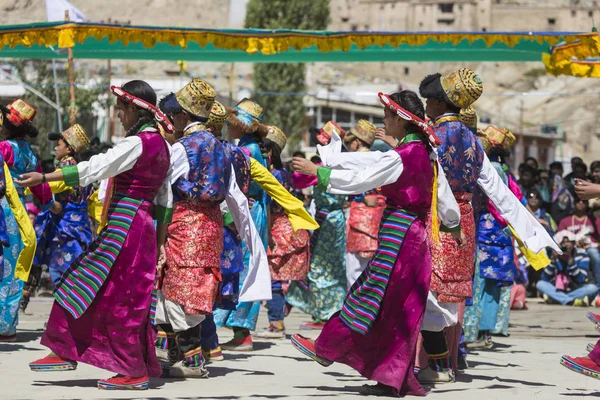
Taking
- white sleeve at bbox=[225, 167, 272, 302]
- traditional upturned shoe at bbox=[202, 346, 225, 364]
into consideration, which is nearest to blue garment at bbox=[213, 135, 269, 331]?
traditional upturned shoe at bbox=[202, 346, 225, 364]

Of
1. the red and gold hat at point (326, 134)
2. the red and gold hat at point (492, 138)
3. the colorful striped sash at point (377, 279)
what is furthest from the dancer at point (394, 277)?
the red and gold hat at point (326, 134)

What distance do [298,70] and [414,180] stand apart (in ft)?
187

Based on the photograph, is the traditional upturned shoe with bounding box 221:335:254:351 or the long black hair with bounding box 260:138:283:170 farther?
the long black hair with bounding box 260:138:283:170

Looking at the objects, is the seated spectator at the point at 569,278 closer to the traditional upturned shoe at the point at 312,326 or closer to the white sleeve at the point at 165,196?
the traditional upturned shoe at the point at 312,326

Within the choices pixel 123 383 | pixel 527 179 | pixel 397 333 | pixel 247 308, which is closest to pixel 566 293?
pixel 527 179

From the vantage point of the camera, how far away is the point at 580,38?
492 inches

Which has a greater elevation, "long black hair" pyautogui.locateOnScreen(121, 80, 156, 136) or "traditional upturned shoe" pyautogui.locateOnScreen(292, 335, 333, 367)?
"long black hair" pyautogui.locateOnScreen(121, 80, 156, 136)

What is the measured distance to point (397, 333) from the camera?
652 centimetres

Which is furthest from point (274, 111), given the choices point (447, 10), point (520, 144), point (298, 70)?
point (447, 10)

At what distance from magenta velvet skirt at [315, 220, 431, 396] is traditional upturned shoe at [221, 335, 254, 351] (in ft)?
8.04

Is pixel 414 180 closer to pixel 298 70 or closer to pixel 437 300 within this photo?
pixel 437 300

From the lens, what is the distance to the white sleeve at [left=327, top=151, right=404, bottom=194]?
20.7ft

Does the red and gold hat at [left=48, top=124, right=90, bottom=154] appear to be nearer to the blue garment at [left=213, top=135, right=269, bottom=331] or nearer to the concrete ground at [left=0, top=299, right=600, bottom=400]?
the blue garment at [left=213, top=135, right=269, bottom=331]

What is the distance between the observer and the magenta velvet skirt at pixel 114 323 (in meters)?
6.43
